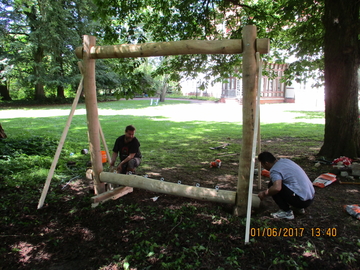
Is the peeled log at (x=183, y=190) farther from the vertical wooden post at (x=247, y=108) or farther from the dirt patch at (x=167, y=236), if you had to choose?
the dirt patch at (x=167, y=236)

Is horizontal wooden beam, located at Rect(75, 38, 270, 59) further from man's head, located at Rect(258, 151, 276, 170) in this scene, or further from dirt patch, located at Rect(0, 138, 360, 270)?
dirt patch, located at Rect(0, 138, 360, 270)

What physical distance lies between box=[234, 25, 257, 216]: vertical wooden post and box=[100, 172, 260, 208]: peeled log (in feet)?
0.51

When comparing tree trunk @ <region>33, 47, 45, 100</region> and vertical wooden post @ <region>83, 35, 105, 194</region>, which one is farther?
tree trunk @ <region>33, 47, 45, 100</region>

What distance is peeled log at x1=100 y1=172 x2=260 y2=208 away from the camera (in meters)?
3.72

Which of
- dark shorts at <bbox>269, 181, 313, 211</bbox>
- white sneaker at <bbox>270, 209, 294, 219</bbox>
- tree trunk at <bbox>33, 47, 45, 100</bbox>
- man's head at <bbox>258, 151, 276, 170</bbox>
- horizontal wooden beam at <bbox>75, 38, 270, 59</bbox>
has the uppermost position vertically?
tree trunk at <bbox>33, 47, 45, 100</bbox>

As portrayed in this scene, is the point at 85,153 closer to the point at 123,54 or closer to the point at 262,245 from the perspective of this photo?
the point at 123,54

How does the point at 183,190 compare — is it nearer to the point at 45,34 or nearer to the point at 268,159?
the point at 268,159

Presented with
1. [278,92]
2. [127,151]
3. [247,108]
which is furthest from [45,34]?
[278,92]

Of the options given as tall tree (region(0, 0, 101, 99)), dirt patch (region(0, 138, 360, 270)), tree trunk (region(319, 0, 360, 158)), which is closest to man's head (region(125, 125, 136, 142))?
dirt patch (region(0, 138, 360, 270))

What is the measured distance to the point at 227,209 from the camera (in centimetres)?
404

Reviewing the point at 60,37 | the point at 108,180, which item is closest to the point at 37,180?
the point at 108,180

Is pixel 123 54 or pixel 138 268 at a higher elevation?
pixel 123 54

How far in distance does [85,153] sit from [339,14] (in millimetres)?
7126

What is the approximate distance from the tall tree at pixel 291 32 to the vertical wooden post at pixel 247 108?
3.80m
